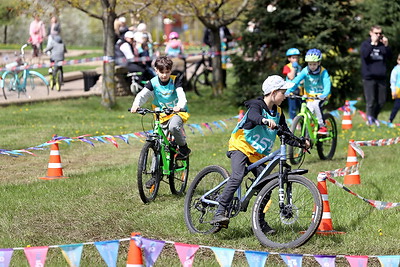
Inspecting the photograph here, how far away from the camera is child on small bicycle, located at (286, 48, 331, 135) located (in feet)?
46.1

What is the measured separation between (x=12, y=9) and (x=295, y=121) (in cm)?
972

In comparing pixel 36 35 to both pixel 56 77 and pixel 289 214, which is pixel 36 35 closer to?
pixel 56 77

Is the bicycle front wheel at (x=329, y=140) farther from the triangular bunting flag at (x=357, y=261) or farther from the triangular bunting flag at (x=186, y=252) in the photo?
the triangular bunting flag at (x=186, y=252)

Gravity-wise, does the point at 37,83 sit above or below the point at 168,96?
below

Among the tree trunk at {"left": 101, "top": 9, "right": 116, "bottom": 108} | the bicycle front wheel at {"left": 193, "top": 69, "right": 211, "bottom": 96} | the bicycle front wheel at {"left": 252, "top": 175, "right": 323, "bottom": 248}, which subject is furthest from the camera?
the bicycle front wheel at {"left": 193, "top": 69, "right": 211, "bottom": 96}

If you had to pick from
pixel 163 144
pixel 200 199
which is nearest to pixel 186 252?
pixel 200 199

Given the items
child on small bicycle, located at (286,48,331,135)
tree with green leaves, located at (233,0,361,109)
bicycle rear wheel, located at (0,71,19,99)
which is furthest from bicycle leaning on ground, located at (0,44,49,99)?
child on small bicycle, located at (286,48,331,135)

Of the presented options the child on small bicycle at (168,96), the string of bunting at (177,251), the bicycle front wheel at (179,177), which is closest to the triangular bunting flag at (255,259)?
the string of bunting at (177,251)

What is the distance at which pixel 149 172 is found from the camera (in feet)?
34.0

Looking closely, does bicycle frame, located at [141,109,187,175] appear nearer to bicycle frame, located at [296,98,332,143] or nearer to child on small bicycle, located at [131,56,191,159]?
child on small bicycle, located at [131,56,191,159]

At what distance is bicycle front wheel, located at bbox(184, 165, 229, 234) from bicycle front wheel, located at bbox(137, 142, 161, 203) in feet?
4.65

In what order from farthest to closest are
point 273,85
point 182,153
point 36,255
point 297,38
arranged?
point 297,38 < point 182,153 < point 273,85 < point 36,255

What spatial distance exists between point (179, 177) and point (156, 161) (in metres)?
0.68

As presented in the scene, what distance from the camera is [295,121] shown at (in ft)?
45.2
